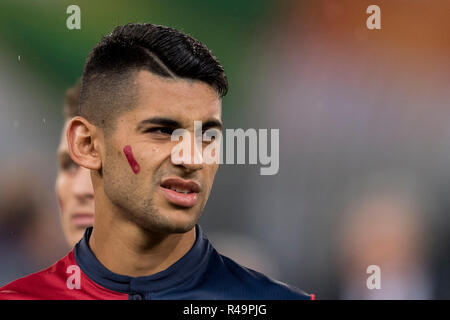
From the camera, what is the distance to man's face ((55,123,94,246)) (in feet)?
14.1

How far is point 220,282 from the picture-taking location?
11.1 feet

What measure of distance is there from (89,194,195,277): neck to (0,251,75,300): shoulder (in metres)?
0.32

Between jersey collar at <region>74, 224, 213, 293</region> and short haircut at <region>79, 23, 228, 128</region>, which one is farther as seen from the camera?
jersey collar at <region>74, 224, 213, 293</region>

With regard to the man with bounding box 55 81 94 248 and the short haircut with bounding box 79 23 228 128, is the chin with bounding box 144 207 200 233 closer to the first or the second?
the short haircut with bounding box 79 23 228 128

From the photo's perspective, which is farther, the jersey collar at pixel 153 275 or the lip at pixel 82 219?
the lip at pixel 82 219

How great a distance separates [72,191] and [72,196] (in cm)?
4

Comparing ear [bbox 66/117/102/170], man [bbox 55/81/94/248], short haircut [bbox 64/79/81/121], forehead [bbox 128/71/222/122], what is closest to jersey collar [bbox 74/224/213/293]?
ear [bbox 66/117/102/170]

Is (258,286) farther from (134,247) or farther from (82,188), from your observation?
(82,188)

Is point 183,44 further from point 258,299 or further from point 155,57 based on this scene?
point 258,299

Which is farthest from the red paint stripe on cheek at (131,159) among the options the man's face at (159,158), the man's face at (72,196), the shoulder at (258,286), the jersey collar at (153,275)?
the man's face at (72,196)

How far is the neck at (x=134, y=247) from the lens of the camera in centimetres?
326

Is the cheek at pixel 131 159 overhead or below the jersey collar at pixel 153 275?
overhead

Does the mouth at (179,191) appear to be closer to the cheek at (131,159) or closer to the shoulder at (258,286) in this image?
the cheek at (131,159)

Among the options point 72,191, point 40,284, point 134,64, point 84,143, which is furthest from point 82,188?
point 134,64
